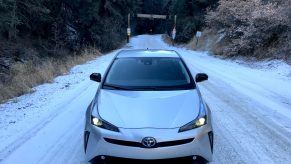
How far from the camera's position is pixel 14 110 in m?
9.40

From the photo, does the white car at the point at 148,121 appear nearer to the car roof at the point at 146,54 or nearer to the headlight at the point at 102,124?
the headlight at the point at 102,124

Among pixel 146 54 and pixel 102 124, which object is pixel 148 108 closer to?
pixel 102 124

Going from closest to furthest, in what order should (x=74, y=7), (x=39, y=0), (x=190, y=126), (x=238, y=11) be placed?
(x=190, y=126)
(x=39, y=0)
(x=238, y=11)
(x=74, y=7)

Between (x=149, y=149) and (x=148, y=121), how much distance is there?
0.42m

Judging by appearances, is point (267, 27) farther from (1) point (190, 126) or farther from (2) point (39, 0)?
(1) point (190, 126)

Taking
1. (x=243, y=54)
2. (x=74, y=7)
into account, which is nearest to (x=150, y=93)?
(x=243, y=54)

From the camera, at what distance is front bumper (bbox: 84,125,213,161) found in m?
4.85

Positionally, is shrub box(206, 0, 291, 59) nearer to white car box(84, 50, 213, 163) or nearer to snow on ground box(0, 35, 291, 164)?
snow on ground box(0, 35, 291, 164)

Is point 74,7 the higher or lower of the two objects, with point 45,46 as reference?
higher

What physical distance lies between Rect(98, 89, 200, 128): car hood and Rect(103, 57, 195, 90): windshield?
0.82 ft

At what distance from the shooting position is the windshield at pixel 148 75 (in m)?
6.36

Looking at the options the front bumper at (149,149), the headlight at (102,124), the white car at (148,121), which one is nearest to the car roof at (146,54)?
the white car at (148,121)

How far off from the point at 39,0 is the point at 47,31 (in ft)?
25.2

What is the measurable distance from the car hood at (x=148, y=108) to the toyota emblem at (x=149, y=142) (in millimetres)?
208
